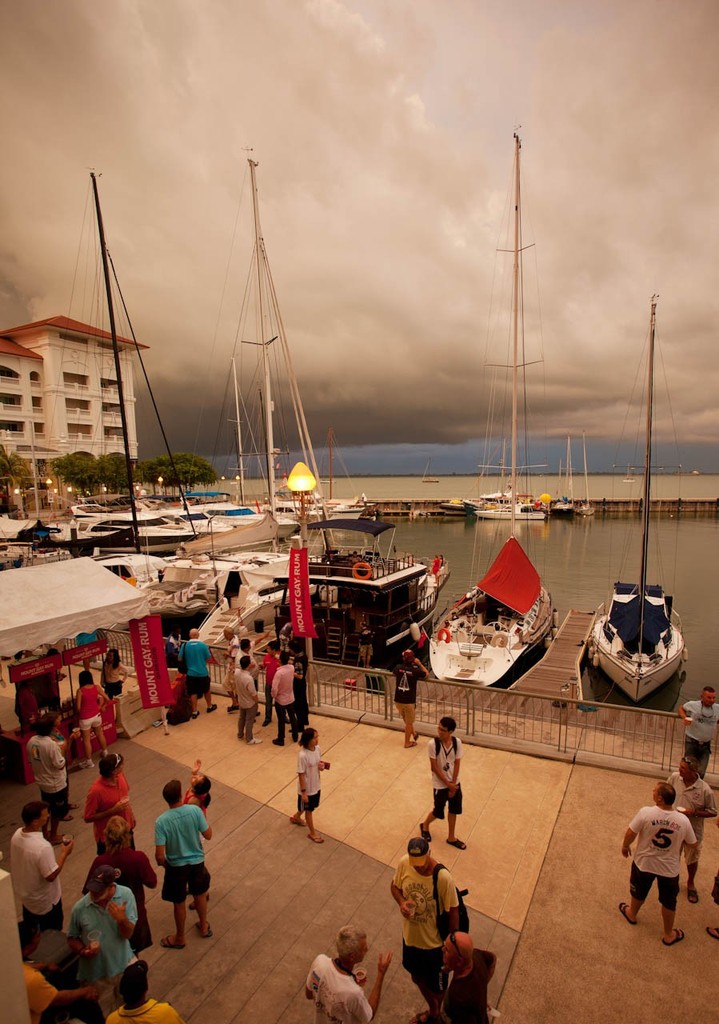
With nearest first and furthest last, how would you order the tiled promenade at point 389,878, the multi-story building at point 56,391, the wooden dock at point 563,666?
the tiled promenade at point 389,878 → the wooden dock at point 563,666 → the multi-story building at point 56,391

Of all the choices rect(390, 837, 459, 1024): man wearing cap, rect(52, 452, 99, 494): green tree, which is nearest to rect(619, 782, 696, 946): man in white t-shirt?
rect(390, 837, 459, 1024): man wearing cap

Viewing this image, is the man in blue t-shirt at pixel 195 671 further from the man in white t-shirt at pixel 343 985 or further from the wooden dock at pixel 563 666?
the wooden dock at pixel 563 666

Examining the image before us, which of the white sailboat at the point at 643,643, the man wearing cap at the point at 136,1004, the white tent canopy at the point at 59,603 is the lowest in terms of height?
the white sailboat at the point at 643,643

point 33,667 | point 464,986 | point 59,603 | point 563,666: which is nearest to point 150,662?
point 33,667

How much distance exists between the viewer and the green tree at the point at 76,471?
214 feet

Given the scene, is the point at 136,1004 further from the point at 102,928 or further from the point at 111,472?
the point at 111,472

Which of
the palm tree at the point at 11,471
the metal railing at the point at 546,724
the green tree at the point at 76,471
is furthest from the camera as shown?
the green tree at the point at 76,471

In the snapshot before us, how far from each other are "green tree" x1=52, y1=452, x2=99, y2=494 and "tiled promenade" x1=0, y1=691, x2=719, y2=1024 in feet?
212

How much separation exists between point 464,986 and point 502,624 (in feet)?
58.5

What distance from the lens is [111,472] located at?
67125mm

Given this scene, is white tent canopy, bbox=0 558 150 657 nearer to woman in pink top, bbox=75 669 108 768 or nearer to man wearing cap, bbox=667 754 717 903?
woman in pink top, bbox=75 669 108 768

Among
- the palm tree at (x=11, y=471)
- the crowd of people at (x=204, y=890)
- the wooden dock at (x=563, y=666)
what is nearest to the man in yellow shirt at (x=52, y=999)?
the crowd of people at (x=204, y=890)

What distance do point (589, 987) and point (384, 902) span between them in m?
2.03

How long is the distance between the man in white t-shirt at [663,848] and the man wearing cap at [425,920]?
6.67ft
